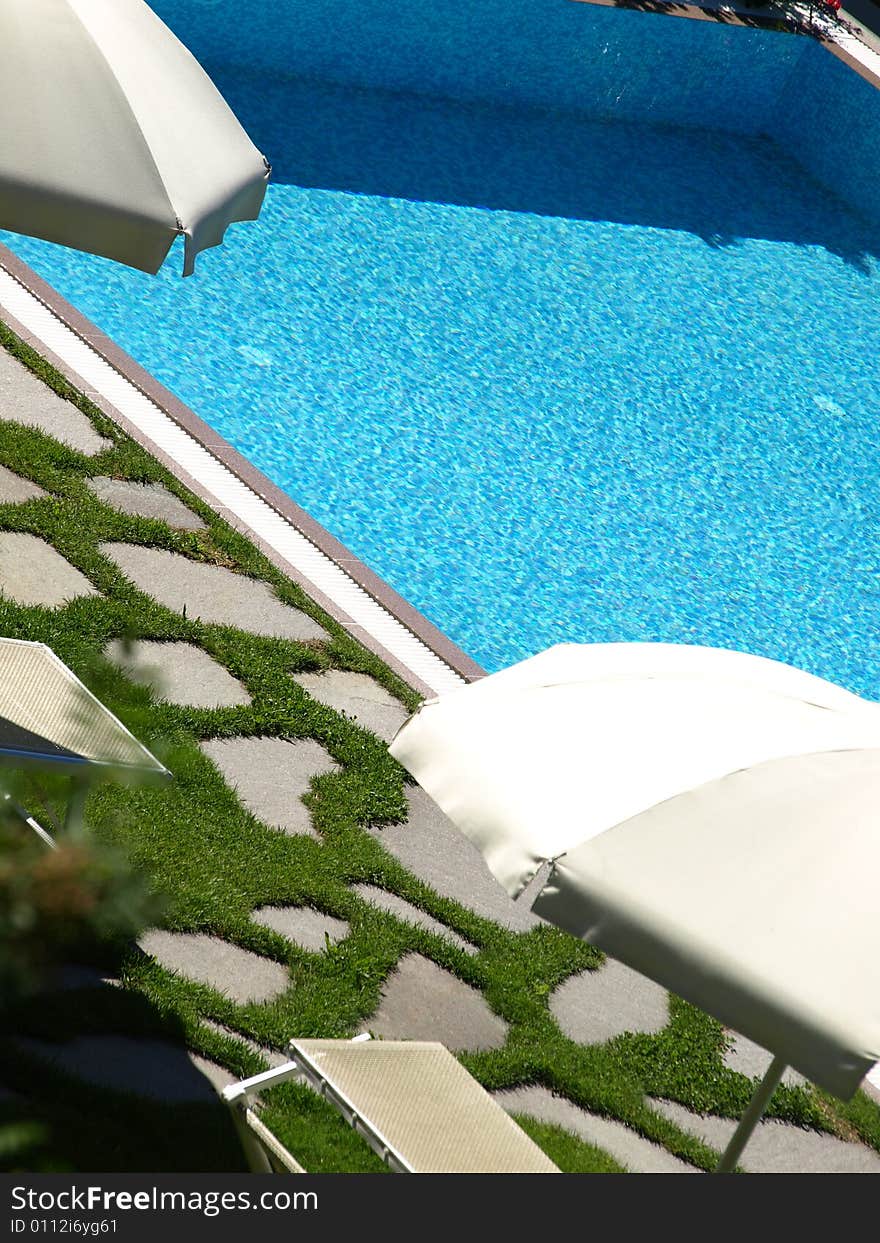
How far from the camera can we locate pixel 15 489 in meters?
6.56

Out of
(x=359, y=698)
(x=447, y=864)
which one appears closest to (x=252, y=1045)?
(x=447, y=864)

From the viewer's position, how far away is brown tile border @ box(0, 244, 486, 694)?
6.92m

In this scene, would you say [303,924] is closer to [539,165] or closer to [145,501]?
[145,501]

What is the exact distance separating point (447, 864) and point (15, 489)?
272 cm

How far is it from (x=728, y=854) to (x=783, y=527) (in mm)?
7054

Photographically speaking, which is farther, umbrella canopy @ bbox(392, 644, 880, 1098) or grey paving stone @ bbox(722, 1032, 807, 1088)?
grey paving stone @ bbox(722, 1032, 807, 1088)

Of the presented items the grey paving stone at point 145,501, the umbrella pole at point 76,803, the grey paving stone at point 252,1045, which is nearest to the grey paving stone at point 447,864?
the grey paving stone at point 252,1045

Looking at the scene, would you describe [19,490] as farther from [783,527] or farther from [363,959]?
[783,527]

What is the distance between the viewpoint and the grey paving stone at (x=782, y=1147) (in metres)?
4.73

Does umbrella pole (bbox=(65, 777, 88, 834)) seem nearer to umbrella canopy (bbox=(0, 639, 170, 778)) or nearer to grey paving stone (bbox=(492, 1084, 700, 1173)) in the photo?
umbrella canopy (bbox=(0, 639, 170, 778))

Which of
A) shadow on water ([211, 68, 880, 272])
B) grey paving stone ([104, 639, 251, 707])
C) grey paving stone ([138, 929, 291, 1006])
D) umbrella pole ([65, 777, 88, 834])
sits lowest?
grey paving stone ([138, 929, 291, 1006])

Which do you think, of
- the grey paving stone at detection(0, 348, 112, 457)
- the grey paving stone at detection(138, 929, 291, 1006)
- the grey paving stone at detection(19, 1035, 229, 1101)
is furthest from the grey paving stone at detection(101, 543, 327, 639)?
the grey paving stone at detection(19, 1035, 229, 1101)

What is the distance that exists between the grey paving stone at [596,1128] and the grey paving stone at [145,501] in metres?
3.35

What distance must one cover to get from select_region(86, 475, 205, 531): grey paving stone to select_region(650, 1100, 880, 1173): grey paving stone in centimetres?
358
